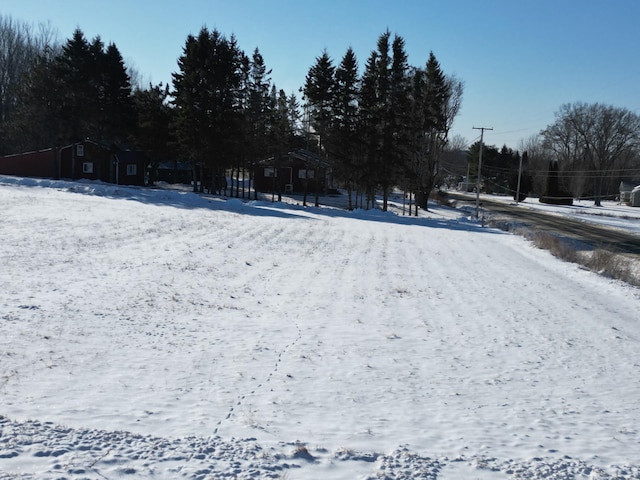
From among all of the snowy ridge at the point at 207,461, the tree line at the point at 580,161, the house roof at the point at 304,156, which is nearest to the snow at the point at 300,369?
the snowy ridge at the point at 207,461

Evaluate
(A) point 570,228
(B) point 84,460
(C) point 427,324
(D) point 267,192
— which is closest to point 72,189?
(D) point 267,192

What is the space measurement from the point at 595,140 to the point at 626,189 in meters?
12.6

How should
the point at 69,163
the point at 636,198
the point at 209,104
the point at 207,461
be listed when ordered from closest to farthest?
1. the point at 207,461
2. the point at 209,104
3. the point at 69,163
4. the point at 636,198

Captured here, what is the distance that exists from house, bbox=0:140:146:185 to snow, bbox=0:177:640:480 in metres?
38.2

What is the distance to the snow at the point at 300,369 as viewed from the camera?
4465 millimetres

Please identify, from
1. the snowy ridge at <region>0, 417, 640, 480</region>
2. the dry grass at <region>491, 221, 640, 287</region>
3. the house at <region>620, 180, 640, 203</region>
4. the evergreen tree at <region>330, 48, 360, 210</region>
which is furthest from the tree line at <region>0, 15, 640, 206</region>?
the house at <region>620, 180, 640, 203</region>

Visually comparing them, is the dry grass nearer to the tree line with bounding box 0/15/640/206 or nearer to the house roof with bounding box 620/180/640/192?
the tree line with bounding box 0/15/640/206

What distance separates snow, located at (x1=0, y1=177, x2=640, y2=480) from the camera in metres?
4.46

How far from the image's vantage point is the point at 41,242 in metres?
14.3

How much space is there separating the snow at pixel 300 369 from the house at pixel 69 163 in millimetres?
38171

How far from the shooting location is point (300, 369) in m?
6.76

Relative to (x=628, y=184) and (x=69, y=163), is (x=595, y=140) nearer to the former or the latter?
(x=628, y=184)

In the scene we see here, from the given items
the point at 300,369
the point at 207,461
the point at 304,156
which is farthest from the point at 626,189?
the point at 207,461

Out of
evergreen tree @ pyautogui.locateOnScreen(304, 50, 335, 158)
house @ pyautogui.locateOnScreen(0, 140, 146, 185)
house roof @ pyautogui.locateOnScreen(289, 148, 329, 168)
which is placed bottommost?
house @ pyautogui.locateOnScreen(0, 140, 146, 185)
